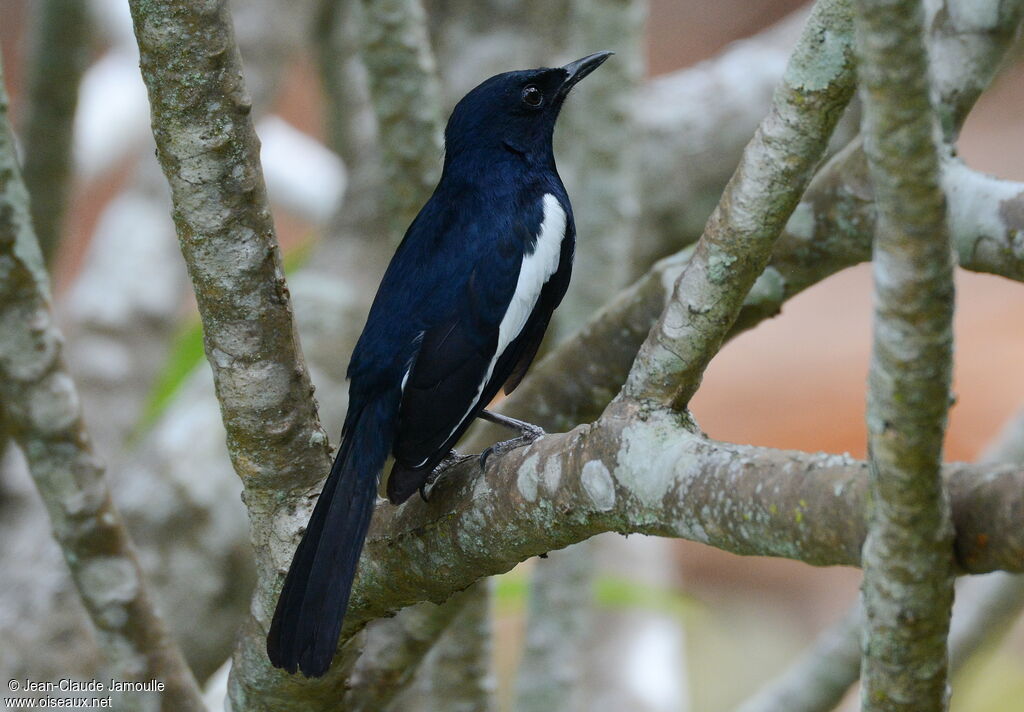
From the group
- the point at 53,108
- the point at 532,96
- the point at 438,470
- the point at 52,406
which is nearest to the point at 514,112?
the point at 532,96

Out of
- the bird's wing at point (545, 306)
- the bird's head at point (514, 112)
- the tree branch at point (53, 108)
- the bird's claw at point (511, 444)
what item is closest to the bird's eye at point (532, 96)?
the bird's head at point (514, 112)

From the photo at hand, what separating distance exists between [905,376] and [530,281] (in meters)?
1.55

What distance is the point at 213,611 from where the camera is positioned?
435cm

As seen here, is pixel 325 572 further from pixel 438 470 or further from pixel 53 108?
pixel 53 108

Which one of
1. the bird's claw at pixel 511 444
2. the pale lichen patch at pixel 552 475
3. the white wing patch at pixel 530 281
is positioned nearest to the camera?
the pale lichen patch at pixel 552 475

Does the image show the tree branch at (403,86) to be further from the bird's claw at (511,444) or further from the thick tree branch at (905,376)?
the thick tree branch at (905,376)

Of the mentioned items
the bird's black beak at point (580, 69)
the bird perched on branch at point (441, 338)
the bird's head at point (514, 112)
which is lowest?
the bird perched on branch at point (441, 338)

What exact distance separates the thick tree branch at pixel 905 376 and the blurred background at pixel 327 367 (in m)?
3.08

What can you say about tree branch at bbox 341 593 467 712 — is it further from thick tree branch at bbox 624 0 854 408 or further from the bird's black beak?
the bird's black beak

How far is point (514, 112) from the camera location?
11.0 feet

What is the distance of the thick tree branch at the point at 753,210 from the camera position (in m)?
1.78

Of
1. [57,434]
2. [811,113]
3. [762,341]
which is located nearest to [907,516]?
[811,113]

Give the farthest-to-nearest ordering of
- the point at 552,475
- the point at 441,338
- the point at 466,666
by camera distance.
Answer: the point at 466,666
the point at 441,338
the point at 552,475

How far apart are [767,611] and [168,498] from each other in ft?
29.5
